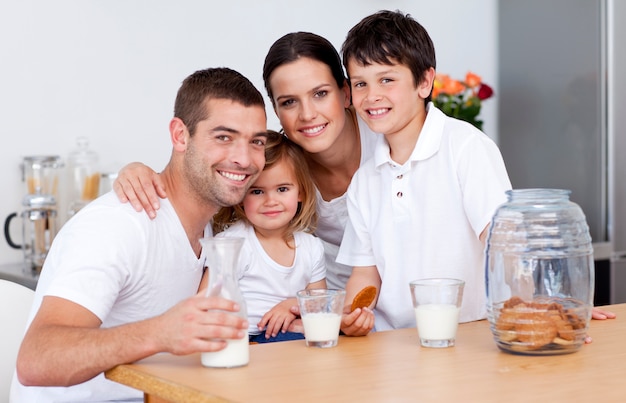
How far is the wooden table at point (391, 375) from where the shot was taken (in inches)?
48.4

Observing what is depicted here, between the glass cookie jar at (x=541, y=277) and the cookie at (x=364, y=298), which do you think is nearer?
the glass cookie jar at (x=541, y=277)

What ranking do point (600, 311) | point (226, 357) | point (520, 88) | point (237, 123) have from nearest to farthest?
point (226, 357)
point (600, 311)
point (237, 123)
point (520, 88)

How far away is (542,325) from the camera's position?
1428 mm

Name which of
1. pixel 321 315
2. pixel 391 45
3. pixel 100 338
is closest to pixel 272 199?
pixel 391 45

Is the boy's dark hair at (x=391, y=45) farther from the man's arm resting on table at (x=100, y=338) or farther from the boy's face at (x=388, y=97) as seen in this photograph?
the man's arm resting on table at (x=100, y=338)

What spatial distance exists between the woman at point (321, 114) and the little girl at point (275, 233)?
0.25ft

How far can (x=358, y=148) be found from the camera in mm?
2494

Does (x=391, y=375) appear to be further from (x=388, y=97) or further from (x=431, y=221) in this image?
(x=388, y=97)

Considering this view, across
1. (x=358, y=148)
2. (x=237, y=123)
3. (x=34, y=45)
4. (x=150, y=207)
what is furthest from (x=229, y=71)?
(x=34, y=45)

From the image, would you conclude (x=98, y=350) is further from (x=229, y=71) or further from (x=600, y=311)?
(x=600, y=311)

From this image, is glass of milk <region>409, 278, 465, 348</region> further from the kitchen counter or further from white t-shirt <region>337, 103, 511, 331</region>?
the kitchen counter

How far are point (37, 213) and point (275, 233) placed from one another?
1.07m

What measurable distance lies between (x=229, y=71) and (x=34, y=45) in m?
1.37

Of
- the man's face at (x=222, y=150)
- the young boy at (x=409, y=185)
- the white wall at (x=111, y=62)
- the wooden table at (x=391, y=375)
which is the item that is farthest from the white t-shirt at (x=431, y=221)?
the white wall at (x=111, y=62)
